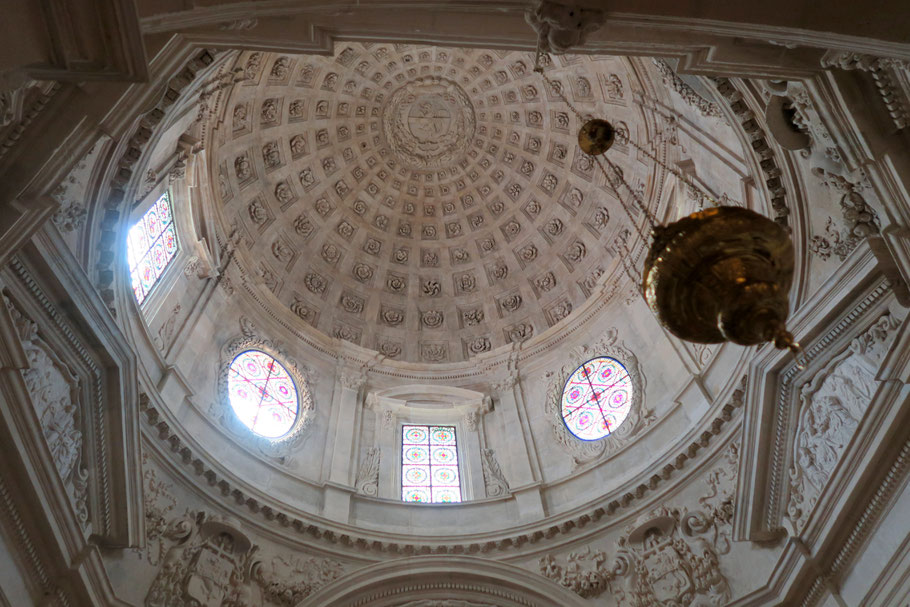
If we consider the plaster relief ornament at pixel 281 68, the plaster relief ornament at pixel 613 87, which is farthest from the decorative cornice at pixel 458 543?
the plaster relief ornament at pixel 281 68

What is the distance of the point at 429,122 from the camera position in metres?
22.5

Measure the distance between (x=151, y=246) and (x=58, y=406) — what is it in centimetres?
547

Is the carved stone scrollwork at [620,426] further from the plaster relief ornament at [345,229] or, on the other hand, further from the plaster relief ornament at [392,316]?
the plaster relief ornament at [345,229]

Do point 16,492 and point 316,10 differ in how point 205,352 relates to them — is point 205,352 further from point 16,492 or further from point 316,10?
point 316,10

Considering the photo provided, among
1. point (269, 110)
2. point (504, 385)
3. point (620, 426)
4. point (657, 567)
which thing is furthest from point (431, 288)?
point (657, 567)

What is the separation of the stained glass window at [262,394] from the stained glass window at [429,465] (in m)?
2.89

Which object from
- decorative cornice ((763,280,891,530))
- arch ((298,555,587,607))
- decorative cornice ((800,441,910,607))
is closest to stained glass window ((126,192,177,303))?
arch ((298,555,587,607))


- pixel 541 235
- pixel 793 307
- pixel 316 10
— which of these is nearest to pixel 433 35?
pixel 316 10

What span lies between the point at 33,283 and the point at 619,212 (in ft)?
47.1

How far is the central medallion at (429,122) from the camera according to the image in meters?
22.2

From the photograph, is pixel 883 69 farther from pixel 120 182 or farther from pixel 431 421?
pixel 431 421

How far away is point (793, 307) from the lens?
10.2 m

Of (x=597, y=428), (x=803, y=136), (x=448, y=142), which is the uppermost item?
(x=448, y=142)

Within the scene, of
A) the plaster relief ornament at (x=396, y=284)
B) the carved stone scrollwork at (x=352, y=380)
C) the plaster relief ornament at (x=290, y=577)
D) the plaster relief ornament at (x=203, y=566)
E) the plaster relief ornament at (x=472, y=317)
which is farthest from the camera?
the plaster relief ornament at (x=396, y=284)
